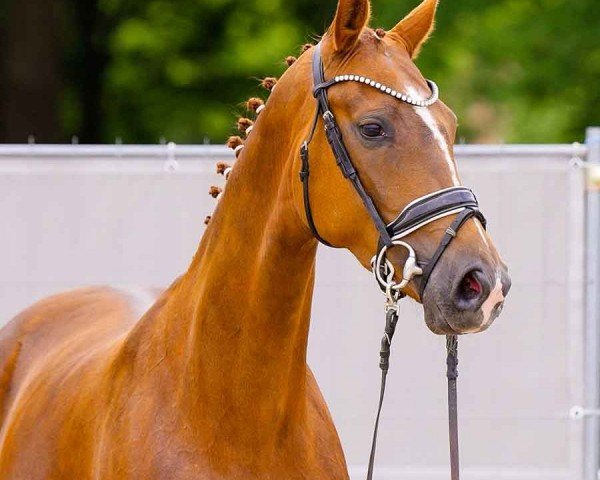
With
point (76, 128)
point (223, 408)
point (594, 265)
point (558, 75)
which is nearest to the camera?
point (223, 408)

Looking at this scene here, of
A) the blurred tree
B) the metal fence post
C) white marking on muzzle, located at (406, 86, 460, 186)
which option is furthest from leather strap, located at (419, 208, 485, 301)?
the blurred tree

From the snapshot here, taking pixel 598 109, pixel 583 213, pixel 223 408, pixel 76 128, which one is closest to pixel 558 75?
pixel 598 109

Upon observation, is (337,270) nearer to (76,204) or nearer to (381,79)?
(76,204)

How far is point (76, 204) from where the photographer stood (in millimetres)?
5691

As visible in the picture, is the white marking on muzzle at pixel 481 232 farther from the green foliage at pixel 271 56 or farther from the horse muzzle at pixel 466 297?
the green foliage at pixel 271 56

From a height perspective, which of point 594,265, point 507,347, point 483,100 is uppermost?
point 483,100

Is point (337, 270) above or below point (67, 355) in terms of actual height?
above

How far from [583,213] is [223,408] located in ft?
8.90

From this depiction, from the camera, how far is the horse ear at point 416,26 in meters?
3.54

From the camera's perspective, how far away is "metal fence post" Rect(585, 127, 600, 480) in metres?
5.45

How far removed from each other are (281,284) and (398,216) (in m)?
0.47

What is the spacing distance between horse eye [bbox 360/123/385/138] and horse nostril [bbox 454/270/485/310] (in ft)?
1.61

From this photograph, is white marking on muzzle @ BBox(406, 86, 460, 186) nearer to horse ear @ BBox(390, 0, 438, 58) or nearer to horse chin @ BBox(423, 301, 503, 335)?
horse chin @ BBox(423, 301, 503, 335)

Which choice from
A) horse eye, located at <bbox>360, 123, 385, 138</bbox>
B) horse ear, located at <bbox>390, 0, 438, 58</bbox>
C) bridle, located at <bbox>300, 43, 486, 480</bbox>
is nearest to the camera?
bridle, located at <bbox>300, 43, 486, 480</bbox>
